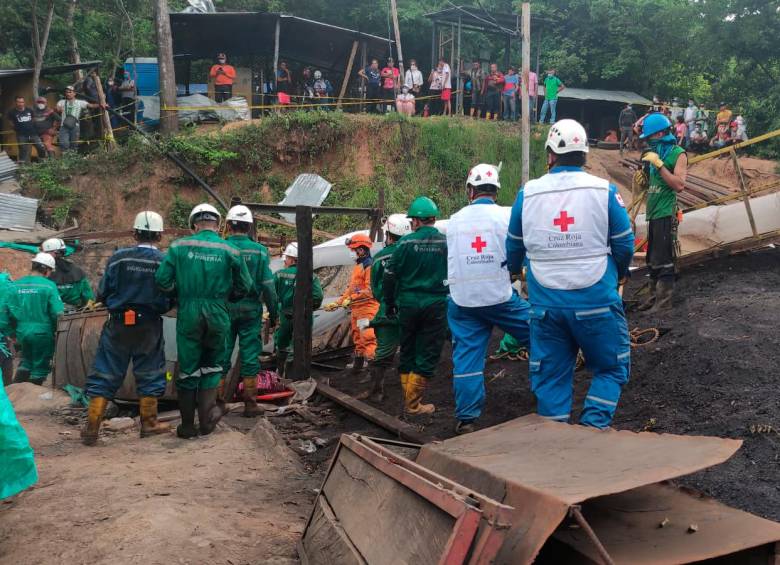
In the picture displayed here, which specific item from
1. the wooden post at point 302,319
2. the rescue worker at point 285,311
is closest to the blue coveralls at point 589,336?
the wooden post at point 302,319

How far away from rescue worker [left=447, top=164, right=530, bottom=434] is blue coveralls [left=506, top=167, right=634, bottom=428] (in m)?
0.95

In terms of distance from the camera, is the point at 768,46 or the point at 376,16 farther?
the point at 376,16

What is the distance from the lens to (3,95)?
64.2 ft

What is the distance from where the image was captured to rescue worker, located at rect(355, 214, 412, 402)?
275 inches

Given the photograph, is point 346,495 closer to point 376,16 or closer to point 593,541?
point 593,541

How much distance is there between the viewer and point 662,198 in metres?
7.66

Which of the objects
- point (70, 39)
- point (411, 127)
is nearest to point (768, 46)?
point (411, 127)

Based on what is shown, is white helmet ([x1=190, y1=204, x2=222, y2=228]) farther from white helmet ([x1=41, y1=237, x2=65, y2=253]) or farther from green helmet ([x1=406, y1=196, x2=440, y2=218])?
white helmet ([x1=41, y1=237, x2=65, y2=253])

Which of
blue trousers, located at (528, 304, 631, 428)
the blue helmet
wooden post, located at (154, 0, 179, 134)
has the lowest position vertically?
blue trousers, located at (528, 304, 631, 428)

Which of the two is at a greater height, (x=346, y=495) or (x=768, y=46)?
(x=768, y=46)

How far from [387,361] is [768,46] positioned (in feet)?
72.4

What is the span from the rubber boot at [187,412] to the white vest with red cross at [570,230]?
338 centimetres

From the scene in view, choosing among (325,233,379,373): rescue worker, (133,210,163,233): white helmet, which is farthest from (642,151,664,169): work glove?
(133,210,163,233): white helmet

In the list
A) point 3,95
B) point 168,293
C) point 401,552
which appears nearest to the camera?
point 401,552
